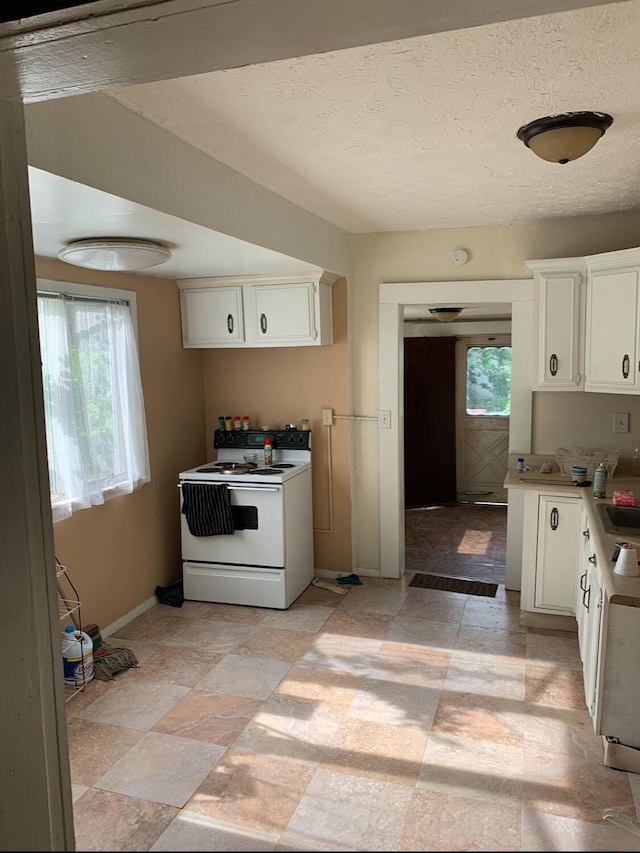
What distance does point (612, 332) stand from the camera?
12.0 feet

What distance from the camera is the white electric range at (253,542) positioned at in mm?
4016

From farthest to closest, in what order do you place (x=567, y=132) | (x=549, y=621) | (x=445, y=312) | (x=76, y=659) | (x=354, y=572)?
1. (x=445, y=312)
2. (x=354, y=572)
3. (x=549, y=621)
4. (x=76, y=659)
5. (x=567, y=132)

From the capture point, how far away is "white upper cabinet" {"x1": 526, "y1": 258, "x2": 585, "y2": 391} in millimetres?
3840

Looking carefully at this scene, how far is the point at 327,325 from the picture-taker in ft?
14.1

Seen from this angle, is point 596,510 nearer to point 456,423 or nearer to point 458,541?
point 458,541

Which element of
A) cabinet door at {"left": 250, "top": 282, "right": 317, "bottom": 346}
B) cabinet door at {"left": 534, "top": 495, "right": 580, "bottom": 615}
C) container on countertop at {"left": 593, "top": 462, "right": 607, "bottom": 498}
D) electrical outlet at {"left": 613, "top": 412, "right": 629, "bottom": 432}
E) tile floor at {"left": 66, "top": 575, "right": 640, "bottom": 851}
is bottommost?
tile floor at {"left": 66, "top": 575, "right": 640, "bottom": 851}

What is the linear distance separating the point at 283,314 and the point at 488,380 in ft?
11.7

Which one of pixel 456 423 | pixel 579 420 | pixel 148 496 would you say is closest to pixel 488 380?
pixel 456 423

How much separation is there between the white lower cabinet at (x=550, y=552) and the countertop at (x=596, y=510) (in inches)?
2.2

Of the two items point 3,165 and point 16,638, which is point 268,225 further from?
point 16,638

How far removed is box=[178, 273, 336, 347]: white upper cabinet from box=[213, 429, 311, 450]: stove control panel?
0.64m

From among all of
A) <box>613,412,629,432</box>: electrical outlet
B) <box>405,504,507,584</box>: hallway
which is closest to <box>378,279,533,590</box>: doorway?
<box>405,504,507,584</box>: hallway

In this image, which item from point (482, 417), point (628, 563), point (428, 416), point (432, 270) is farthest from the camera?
point (482, 417)

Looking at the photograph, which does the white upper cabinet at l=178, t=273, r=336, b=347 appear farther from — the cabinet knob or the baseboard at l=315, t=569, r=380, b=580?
the cabinet knob
